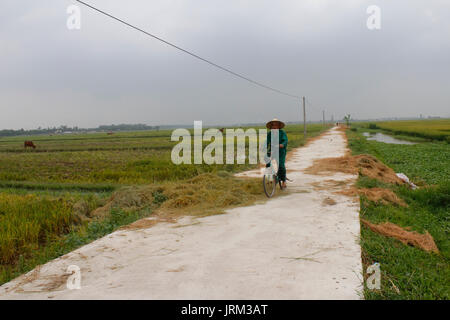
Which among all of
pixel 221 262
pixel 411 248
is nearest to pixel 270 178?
pixel 411 248

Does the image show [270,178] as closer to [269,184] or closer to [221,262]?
[269,184]

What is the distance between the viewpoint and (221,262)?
10.3 feet

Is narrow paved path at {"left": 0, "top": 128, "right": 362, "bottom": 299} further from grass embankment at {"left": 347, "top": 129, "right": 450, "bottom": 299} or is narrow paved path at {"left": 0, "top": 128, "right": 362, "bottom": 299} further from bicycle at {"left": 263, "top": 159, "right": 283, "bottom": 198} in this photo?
bicycle at {"left": 263, "top": 159, "right": 283, "bottom": 198}

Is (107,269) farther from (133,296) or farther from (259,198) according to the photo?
(259,198)

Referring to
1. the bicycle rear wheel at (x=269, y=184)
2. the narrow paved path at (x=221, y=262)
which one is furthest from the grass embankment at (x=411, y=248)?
the bicycle rear wheel at (x=269, y=184)

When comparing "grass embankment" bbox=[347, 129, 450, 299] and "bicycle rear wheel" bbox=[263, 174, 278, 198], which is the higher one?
"bicycle rear wheel" bbox=[263, 174, 278, 198]

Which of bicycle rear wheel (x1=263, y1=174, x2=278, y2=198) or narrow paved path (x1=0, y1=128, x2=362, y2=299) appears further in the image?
bicycle rear wheel (x1=263, y1=174, x2=278, y2=198)

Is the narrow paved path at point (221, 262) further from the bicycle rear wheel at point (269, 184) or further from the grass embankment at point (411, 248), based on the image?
the bicycle rear wheel at point (269, 184)

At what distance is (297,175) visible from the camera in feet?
29.2

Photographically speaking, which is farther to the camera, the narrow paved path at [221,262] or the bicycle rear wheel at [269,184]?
the bicycle rear wheel at [269,184]

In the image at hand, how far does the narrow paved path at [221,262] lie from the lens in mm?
2580

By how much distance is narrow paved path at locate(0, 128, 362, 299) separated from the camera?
2580 mm

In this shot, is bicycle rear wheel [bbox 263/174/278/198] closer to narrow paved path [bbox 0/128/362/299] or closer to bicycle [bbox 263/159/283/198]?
bicycle [bbox 263/159/283/198]

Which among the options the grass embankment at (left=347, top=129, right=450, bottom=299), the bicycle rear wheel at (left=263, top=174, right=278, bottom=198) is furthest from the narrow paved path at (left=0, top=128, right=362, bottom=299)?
the bicycle rear wheel at (left=263, top=174, right=278, bottom=198)
